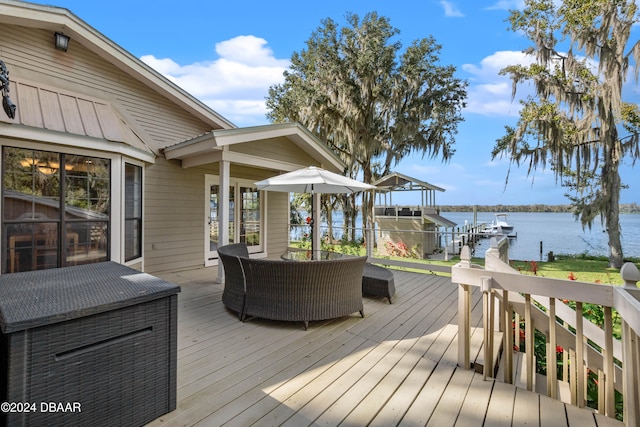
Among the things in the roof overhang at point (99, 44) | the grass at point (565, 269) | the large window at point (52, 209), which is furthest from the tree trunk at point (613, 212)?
the large window at point (52, 209)

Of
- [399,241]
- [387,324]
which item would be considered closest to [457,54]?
[399,241]

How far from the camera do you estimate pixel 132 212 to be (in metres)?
5.40

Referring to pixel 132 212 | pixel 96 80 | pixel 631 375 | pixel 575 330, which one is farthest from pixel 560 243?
pixel 96 80

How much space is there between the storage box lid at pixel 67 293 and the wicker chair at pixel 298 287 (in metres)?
1.32

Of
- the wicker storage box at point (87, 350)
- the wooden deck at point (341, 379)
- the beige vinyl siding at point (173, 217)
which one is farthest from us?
the beige vinyl siding at point (173, 217)

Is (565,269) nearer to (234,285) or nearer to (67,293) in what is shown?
(234,285)

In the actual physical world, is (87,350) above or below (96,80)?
below

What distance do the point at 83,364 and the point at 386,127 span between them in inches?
532

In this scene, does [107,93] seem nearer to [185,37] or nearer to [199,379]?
[199,379]

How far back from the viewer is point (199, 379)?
2.35 meters

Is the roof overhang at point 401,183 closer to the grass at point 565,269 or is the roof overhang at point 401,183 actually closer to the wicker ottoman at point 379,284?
the grass at point 565,269

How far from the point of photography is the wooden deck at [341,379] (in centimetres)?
193

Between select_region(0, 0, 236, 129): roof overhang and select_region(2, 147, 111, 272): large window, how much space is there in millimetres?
2082

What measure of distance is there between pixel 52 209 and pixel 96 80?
2611 mm
